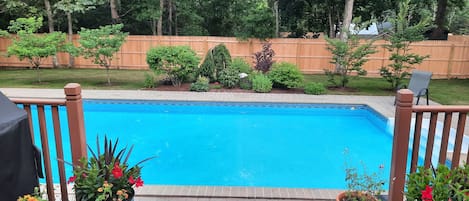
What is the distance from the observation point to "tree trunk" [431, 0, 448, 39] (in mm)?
14957

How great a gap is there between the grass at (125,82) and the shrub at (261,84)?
6.12 feet

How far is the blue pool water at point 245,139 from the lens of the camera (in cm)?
513

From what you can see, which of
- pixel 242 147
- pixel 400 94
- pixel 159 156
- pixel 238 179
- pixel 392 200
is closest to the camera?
pixel 400 94

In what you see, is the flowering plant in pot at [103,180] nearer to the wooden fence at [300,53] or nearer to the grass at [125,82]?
the grass at [125,82]

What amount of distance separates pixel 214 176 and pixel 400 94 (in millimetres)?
3236

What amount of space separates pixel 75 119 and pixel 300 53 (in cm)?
1282

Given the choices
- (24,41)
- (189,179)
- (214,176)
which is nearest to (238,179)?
(214,176)

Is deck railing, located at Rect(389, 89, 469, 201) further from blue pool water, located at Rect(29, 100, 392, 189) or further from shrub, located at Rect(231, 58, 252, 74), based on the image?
shrub, located at Rect(231, 58, 252, 74)

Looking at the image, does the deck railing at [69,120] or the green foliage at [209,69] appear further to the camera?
the green foliage at [209,69]

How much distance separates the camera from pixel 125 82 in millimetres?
11680

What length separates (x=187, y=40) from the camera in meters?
14.9

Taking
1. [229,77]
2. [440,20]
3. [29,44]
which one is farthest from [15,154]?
[440,20]

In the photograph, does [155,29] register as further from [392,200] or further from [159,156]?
[392,200]

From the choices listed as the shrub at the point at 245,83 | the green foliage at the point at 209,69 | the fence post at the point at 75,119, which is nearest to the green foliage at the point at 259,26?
the green foliage at the point at 209,69
